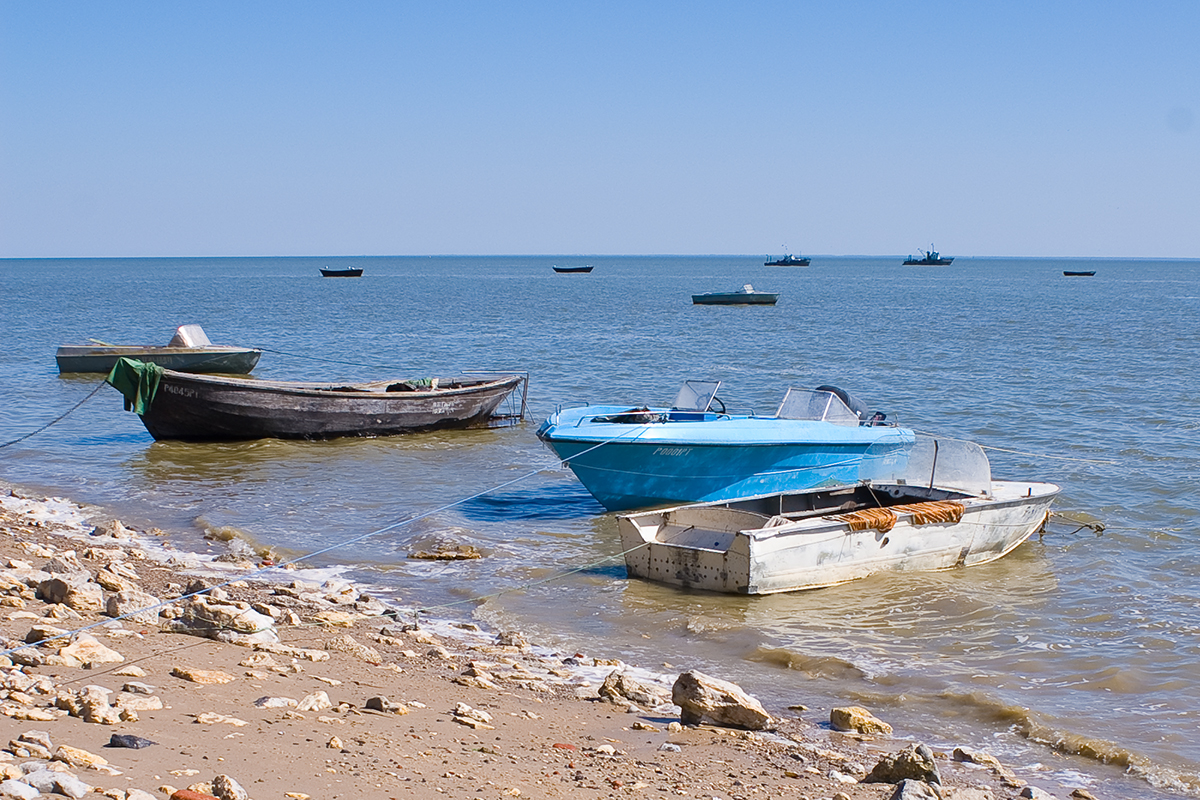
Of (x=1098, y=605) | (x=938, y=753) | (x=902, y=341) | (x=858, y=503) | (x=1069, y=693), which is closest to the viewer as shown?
(x=938, y=753)

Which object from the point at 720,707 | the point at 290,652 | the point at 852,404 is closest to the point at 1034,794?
the point at 720,707

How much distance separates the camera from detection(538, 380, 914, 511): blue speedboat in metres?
15.0

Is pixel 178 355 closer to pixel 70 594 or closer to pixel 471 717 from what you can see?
pixel 70 594

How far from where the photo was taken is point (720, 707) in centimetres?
750

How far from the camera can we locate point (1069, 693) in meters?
9.32

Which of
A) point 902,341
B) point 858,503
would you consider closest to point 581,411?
point 858,503

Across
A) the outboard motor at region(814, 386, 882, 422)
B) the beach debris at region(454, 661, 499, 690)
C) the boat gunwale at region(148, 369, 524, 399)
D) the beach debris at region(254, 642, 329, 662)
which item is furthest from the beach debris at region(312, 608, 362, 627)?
the boat gunwale at region(148, 369, 524, 399)

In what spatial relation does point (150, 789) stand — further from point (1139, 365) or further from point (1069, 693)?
point (1139, 365)

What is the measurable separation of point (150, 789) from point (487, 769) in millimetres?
1813

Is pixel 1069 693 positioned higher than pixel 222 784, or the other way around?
pixel 222 784

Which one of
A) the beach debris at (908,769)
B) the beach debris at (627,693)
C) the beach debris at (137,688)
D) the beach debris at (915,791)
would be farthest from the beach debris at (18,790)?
the beach debris at (908,769)

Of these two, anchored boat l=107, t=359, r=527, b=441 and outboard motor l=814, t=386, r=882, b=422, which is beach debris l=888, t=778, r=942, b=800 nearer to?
outboard motor l=814, t=386, r=882, b=422

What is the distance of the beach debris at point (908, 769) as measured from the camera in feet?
21.4

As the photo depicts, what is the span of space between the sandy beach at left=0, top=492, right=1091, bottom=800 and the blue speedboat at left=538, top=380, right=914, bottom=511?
16.9 feet
